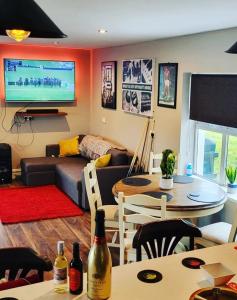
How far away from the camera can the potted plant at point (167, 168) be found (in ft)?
12.7

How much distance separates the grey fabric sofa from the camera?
549 cm

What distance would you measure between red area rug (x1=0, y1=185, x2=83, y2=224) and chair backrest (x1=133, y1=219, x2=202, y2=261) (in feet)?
10.0

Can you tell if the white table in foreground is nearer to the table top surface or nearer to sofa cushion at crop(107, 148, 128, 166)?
the table top surface

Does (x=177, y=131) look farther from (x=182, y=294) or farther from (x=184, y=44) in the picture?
(x=182, y=294)

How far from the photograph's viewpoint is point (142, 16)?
355 centimetres

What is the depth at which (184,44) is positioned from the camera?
15.9ft

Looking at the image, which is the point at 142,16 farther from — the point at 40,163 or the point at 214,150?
the point at 40,163

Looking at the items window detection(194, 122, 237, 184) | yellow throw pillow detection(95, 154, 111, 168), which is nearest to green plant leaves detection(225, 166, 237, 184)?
window detection(194, 122, 237, 184)

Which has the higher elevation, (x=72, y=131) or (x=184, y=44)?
(x=184, y=44)

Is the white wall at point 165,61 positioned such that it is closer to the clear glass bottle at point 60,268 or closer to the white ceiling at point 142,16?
the white ceiling at point 142,16

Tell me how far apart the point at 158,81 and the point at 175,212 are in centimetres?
244

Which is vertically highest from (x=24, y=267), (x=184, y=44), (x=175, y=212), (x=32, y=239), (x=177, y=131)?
(x=184, y=44)

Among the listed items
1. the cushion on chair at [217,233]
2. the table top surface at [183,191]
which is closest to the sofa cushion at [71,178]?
the table top surface at [183,191]

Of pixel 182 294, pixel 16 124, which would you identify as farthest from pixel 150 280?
pixel 16 124
